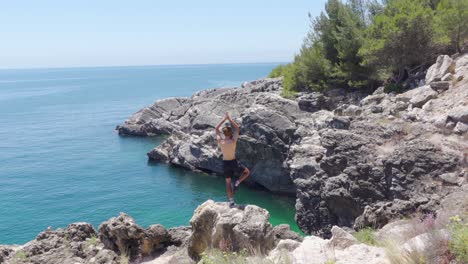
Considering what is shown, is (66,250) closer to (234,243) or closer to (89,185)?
(234,243)

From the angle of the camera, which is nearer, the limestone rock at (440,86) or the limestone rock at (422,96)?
the limestone rock at (422,96)

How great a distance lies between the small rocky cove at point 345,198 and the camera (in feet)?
30.6

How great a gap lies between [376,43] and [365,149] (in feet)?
43.4

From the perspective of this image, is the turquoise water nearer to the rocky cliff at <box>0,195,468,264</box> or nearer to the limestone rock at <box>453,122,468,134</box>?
the rocky cliff at <box>0,195,468,264</box>

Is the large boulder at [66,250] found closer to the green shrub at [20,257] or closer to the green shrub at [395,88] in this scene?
the green shrub at [20,257]

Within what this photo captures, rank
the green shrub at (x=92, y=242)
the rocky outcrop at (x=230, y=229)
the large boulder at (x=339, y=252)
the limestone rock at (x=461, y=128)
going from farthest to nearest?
the limestone rock at (x=461, y=128) → the green shrub at (x=92, y=242) → the rocky outcrop at (x=230, y=229) → the large boulder at (x=339, y=252)

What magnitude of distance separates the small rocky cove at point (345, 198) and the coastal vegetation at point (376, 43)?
2.32 metres

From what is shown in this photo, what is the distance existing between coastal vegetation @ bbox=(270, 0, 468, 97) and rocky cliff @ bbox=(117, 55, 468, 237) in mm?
1936

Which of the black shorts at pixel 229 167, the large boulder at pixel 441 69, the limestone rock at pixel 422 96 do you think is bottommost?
the black shorts at pixel 229 167

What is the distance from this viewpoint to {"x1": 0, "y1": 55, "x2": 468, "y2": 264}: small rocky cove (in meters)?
9.32

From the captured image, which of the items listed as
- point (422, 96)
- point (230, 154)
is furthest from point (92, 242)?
point (422, 96)

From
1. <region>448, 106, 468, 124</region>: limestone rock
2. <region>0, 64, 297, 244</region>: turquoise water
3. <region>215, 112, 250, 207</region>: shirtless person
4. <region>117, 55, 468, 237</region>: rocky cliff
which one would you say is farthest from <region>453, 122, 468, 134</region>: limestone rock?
<region>0, 64, 297, 244</region>: turquoise water

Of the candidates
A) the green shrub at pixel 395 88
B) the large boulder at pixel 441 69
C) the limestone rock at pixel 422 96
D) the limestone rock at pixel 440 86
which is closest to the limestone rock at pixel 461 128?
the limestone rock at pixel 422 96

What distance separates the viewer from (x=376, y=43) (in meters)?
30.7
